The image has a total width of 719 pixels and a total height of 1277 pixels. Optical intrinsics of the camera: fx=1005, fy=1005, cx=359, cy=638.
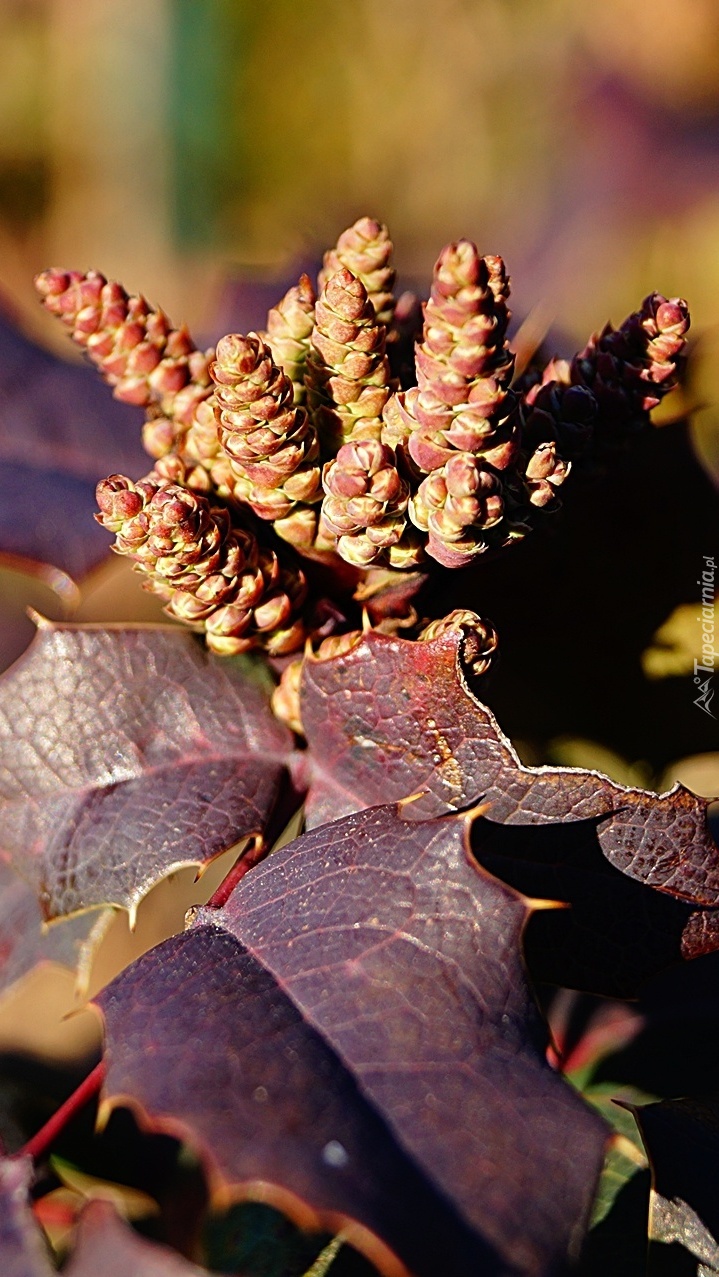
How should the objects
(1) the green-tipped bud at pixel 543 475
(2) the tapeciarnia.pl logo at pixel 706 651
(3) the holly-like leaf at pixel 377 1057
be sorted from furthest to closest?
1. (2) the tapeciarnia.pl logo at pixel 706 651
2. (1) the green-tipped bud at pixel 543 475
3. (3) the holly-like leaf at pixel 377 1057

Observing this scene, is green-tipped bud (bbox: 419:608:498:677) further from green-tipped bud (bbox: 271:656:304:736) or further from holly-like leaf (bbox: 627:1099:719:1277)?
holly-like leaf (bbox: 627:1099:719:1277)

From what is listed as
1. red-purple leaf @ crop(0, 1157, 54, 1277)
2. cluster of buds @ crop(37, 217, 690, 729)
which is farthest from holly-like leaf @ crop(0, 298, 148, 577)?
red-purple leaf @ crop(0, 1157, 54, 1277)

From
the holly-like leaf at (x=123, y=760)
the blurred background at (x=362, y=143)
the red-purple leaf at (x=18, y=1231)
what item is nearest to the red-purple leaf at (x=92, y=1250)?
the red-purple leaf at (x=18, y=1231)

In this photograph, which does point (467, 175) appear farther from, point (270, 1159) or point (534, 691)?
point (270, 1159)

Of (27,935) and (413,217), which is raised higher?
(413,217)

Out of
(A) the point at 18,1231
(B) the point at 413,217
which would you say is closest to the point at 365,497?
(A) the point at 18,1231

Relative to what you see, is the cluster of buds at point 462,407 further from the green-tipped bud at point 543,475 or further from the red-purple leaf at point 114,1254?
the red-purple leaf at point 114,1254

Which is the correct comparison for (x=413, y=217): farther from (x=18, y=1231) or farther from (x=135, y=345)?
(x=18, y=1231)
